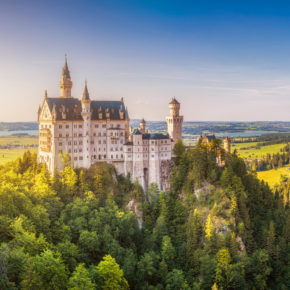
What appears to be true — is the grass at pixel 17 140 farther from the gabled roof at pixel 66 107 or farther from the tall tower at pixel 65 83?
the gabled roof at pixel 66 107

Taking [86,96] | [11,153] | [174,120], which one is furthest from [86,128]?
[11,153]

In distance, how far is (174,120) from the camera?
89.9 m

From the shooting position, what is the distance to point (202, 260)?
67438mm

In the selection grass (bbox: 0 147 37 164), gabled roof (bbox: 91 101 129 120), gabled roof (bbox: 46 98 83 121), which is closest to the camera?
gabled roof (bbox: 46 98 83 121)

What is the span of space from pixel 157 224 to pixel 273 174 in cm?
12267

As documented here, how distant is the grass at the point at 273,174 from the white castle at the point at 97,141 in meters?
95.9

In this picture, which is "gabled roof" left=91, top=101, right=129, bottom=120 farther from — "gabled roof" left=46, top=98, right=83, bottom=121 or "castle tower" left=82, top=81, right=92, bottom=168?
"gabled roof" left=46, top=98, right=83, bottom=121

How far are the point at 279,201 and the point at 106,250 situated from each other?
50.7m

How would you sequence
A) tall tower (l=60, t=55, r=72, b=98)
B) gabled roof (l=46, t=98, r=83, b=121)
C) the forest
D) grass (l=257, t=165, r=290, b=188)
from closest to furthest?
the forest → gabled roof (l=46, t=98, r=83, b=121) → tall tower (l=60, t=55, r=72, b=98) → grass (l=257, t=165, r=290, b=188)

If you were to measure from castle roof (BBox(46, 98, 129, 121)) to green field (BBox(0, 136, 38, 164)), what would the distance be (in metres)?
32.8

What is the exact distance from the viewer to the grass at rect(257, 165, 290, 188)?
16695 cm

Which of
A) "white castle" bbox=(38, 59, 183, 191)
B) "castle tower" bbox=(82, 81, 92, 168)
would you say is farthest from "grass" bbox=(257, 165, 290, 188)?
"castle tower" bbox=(82, 81, 92, 168)

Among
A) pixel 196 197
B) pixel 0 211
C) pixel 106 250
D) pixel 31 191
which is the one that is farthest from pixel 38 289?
pixel 196 197

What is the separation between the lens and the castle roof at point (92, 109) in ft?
272
